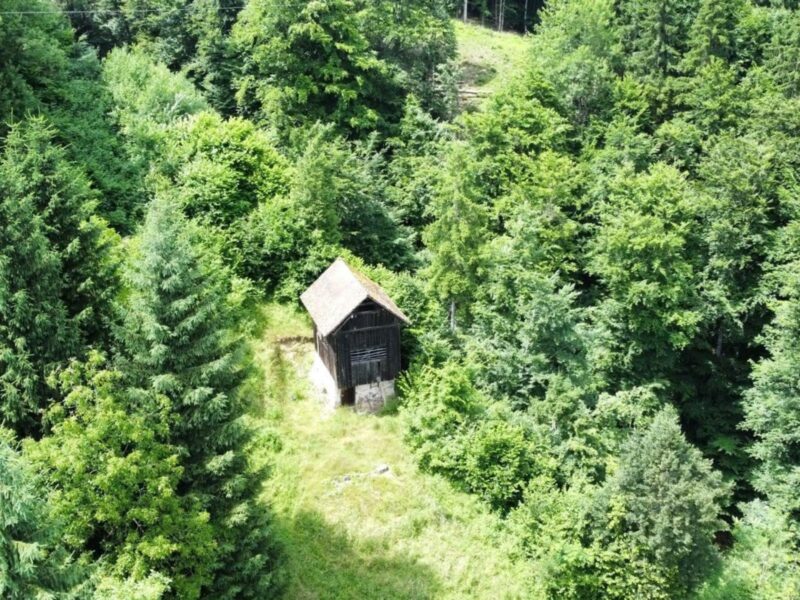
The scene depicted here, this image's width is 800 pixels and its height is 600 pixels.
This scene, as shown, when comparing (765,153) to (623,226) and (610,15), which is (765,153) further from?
(610,15)

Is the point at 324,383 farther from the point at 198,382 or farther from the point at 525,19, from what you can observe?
the point at 525,19

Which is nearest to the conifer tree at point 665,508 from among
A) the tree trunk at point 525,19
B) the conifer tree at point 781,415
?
the conifer tree at point 781,415

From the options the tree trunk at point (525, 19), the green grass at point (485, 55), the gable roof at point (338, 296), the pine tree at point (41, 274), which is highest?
the tree trunk at point (525, 19)

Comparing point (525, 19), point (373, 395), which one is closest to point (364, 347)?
point (373, 395)

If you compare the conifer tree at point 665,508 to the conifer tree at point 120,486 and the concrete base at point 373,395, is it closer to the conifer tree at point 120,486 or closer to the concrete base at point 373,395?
the concrete base at point 373,395

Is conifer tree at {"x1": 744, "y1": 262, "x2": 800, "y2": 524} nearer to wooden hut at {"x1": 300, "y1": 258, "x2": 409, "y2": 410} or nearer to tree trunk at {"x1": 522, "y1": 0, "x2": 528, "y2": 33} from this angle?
wooden hut at {"x1": 300, "y1": 258, "x2": 409, "y2": 410}

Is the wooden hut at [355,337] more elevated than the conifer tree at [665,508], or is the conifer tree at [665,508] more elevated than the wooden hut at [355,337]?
the wooden hut at [355,337]
